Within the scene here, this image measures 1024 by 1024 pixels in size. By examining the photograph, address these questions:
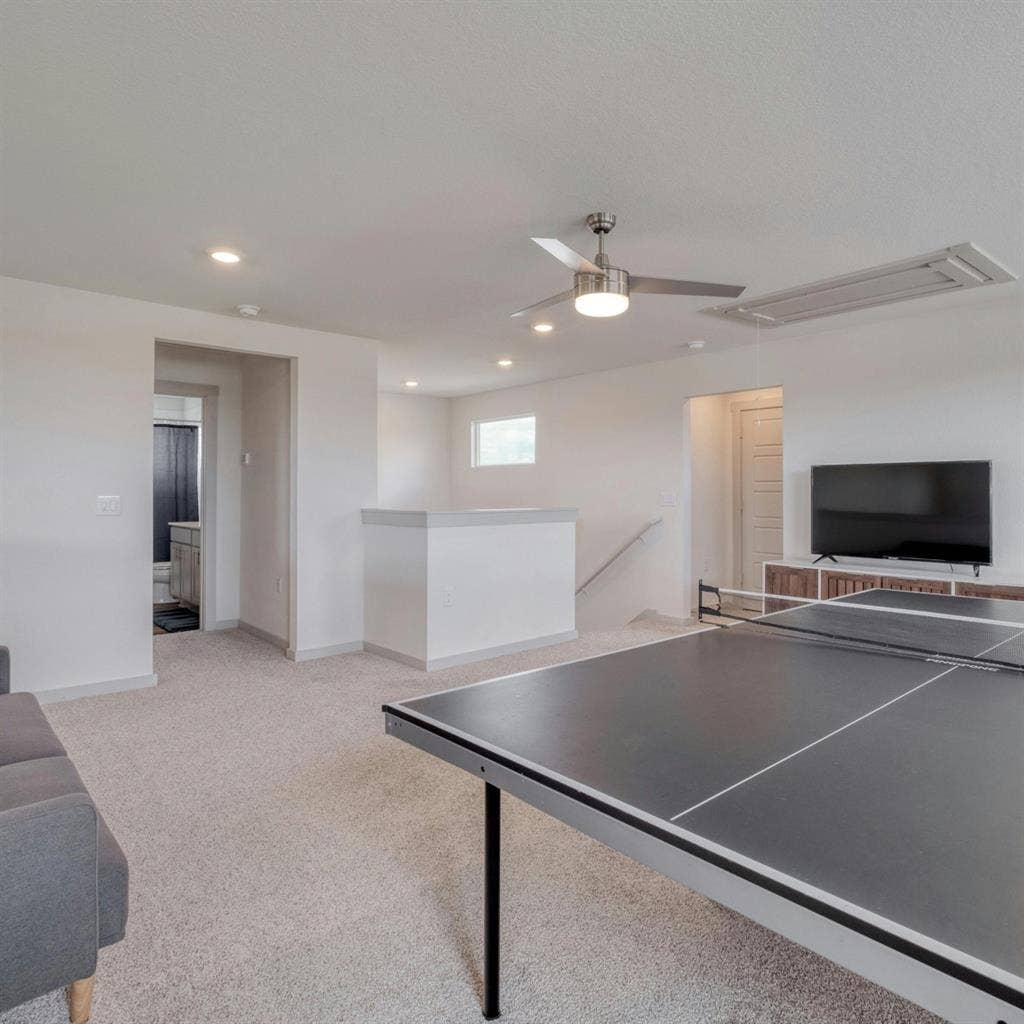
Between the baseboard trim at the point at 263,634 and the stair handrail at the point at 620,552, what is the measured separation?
10.3ft

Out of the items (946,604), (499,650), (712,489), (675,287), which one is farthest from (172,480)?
(946,604)

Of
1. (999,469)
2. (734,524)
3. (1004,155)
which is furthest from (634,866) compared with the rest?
(734,524)

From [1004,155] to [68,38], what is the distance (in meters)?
2.96

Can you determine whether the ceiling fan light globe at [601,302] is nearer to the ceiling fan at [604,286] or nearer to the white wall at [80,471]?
the ceiling fan at [604,286]

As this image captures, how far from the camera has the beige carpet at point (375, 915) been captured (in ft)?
→ 5.09

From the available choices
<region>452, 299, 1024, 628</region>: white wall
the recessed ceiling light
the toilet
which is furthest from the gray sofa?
the toilet

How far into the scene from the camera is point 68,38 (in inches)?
69.4

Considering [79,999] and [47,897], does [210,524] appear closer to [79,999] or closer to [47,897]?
[79,999]

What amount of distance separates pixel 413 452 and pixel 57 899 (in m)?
7.32

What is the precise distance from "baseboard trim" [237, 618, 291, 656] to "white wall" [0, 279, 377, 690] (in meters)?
1.09

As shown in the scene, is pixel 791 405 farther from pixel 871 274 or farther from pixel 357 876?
pixel 357 876

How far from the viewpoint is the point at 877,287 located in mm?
3805

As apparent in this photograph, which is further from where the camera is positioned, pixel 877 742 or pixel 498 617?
pixel 498 617

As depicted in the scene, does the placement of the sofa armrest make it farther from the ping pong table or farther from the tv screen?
the tv screen
